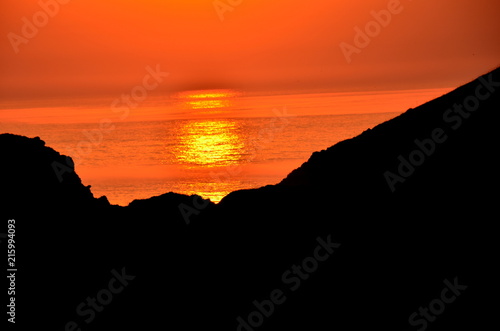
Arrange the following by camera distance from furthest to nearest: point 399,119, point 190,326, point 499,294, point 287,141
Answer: point 287,141, point 399,119, point 190,326, point 499,294

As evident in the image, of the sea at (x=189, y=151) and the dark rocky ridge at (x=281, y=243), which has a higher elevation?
the sea at (x=189, y=151)

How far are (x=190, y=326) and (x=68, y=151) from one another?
5130 inches

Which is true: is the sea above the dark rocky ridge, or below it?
above

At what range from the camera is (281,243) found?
26203 millimetres

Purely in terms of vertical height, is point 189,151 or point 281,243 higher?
point 189,151

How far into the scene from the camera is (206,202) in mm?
28203

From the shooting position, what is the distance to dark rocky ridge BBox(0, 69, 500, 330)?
24.7 metres

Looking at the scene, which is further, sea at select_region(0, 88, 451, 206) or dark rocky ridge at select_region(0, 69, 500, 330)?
sea at select_region(0, 88, 451, 206)

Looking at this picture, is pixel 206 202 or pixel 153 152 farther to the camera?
pixel 153 152

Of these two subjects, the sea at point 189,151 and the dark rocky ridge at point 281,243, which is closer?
the dark rocky ridge at point 281,243

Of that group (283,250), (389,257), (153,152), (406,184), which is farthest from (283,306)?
(153,152)

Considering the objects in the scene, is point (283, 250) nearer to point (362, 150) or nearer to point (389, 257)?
point (389, 257)

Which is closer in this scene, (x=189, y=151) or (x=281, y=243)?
(x=281, y=243)

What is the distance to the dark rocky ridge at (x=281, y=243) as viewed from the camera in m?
24.7
